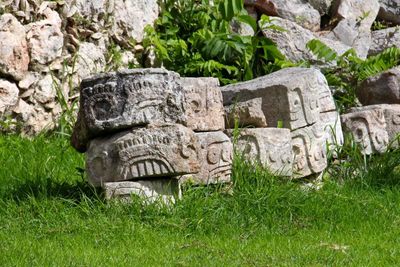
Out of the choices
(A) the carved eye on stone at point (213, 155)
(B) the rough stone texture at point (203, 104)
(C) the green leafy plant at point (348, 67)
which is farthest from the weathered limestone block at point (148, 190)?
(C) the green leafy plant at point (348, 67)

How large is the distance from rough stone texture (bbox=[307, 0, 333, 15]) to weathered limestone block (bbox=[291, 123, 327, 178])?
4602 mm

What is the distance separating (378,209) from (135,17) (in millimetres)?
4302

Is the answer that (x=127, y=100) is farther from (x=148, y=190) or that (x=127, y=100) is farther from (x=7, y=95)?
(x=7, y=95)

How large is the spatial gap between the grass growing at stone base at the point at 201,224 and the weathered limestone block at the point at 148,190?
3.0 inches

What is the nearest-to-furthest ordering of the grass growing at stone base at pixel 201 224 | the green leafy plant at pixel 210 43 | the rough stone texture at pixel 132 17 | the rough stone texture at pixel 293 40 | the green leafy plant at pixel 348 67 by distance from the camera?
the grass growing at stone base at pixel 201 224, the rough stone texture at pixel 132 17, the green leafy plant at pixel 210 43, the green leafy plant at pixel 348 67, the rough stone texture at pixel 293 40

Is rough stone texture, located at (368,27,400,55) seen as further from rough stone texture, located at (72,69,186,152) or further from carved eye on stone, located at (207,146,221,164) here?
rough stone texture, located at (72,69,186,152)

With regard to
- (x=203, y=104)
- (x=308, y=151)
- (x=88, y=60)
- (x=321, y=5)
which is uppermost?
(x=321, y=5)

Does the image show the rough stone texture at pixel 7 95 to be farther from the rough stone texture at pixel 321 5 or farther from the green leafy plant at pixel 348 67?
→ the rough stone texture at pixel 321 5

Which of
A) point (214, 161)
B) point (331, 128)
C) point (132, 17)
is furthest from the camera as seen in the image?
point (132, 17)

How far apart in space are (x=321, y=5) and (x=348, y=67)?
1863mm

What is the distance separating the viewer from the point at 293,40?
40.2 feet

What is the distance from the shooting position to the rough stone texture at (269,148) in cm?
879

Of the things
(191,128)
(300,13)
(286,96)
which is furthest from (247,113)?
(300,13)

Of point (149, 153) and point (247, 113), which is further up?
point (247, 113)
